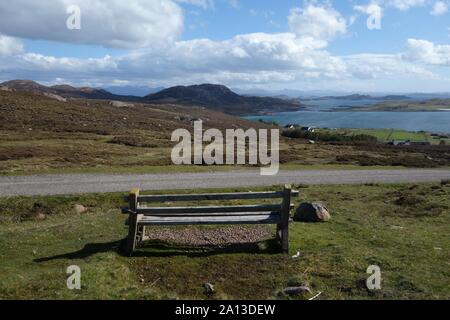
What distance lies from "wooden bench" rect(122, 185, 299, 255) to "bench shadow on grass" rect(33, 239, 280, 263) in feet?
1.09

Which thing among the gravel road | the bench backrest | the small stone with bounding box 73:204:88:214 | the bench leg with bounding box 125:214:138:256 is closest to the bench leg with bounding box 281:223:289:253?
the bench backrest

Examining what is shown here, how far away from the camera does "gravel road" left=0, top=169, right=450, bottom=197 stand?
84.3 feet

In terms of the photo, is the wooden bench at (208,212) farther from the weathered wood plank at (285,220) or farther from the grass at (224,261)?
the grass at (224,261)

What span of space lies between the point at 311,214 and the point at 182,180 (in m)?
13.5

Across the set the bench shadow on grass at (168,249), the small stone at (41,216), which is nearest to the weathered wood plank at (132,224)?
the bench shadow on grass at (168,249)

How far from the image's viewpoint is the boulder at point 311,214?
18453 mm

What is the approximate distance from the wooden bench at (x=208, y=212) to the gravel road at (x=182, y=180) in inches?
467

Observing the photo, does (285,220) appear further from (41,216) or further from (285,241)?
(41,216)

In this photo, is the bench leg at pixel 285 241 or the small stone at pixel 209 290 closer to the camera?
the small stone at pixel 209 290

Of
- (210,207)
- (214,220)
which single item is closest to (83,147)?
(210,207)

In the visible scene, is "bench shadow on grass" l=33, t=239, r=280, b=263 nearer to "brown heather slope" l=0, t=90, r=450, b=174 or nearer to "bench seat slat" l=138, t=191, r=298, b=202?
"bench seat slat" l=138, t=191, r=298, b=202

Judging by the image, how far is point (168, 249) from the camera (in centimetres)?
1396
